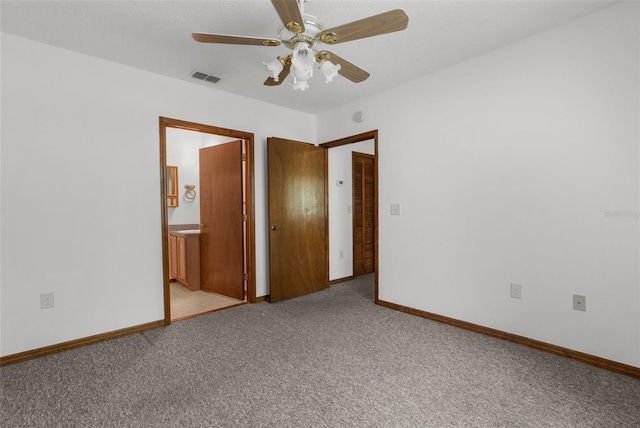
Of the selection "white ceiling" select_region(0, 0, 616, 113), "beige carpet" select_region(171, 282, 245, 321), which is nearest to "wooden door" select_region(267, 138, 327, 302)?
"beige carpet" select_region(171, 282, 245, 321)

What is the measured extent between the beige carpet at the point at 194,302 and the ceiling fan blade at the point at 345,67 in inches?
114

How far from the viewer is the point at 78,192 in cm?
268

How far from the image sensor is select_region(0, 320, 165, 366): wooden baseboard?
2396 millimetres

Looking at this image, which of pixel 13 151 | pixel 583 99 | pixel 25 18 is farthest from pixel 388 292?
pixel 25 18

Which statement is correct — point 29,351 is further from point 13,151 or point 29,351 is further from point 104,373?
point 13,151

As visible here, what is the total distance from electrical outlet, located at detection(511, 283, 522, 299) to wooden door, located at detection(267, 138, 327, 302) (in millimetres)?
2390

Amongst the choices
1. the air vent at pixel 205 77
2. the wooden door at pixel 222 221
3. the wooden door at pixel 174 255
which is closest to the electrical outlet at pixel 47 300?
the wooden door at pixel 222 221

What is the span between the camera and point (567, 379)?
2.08 metres

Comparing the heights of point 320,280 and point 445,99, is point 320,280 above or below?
below

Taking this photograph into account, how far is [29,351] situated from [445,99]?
13.9 feet

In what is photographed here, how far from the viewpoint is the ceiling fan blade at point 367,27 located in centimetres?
156

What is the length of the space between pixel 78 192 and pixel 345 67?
8.04 feet

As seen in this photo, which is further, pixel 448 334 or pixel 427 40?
pixel 448 334

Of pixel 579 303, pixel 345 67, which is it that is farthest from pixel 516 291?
pixel 345 67
